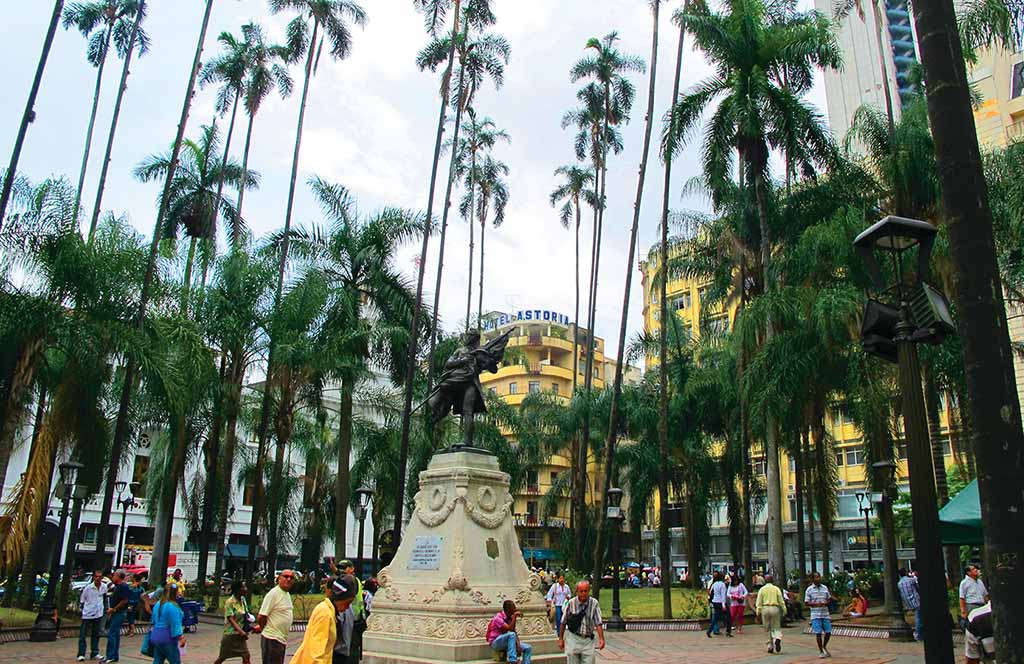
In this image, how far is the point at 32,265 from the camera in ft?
54.3

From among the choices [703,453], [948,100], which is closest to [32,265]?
[948,100]

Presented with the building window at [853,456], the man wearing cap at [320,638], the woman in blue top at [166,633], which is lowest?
the woman in blue top at [166,633]

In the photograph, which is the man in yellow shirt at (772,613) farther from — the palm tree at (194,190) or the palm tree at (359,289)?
the palm tree at (194,190)

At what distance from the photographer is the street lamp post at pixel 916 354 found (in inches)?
221

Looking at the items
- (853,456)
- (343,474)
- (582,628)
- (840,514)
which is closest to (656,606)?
(343,474)

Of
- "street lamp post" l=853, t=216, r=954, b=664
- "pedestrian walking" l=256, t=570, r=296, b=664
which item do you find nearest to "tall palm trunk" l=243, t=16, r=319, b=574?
"pedestrian walking" l=256, t=570, r=296, b=664

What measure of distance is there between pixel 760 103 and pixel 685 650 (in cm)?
1614

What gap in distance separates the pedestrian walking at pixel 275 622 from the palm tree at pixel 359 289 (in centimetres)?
1724

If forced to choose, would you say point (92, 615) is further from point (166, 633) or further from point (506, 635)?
point (506, 635)

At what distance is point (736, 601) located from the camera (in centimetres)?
2155

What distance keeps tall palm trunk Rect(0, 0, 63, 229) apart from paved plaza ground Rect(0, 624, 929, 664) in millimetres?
8485

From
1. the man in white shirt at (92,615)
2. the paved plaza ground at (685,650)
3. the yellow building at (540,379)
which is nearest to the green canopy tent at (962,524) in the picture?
the paved plaza ground at (685,650)

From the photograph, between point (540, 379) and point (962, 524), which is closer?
point (962, 524)

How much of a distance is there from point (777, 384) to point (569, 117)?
21.2 meters
